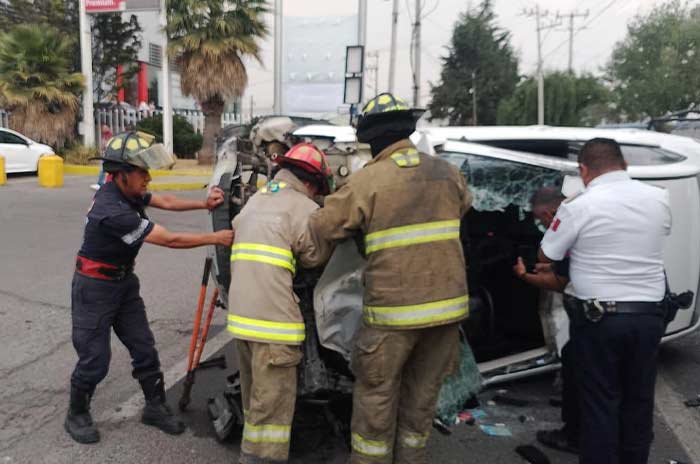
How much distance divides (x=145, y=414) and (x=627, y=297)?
274cm

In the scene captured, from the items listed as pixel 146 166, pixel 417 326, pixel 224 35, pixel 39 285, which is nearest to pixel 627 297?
pixel 417 326

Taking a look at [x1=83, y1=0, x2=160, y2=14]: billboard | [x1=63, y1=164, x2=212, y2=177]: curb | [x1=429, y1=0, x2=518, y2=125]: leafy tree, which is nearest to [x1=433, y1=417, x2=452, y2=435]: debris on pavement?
[x1=63, y1=164, x2=212, y2=177]: curb

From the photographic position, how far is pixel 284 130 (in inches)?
155

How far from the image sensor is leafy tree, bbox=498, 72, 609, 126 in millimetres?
52406

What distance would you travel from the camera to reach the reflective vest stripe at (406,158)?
274 cm

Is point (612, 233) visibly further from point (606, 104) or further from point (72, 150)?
point (606, 104)

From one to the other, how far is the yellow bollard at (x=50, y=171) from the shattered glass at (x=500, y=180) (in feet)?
46.2

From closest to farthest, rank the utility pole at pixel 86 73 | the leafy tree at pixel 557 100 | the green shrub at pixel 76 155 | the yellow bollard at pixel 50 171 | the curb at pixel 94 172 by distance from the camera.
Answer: the yellow bollard at pixel 50 171, the curb at pixel 94 172, the utility pole at pixel 86 73, the green shrub at pixel 76 155, the leafy tree at pixel 557 100

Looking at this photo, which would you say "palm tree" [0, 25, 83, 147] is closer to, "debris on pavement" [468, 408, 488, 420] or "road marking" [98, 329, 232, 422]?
"road marking" [98, 329, 232, 422]

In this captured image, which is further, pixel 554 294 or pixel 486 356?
pixel 486 356

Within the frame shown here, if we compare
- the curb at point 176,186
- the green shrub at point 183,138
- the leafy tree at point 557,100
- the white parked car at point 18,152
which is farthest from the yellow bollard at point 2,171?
the leafy tree at point 557,100

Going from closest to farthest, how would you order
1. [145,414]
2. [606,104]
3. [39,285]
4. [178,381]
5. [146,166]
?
[146,166]
[145,414]
[178,381]
[39,285]
[606,104]

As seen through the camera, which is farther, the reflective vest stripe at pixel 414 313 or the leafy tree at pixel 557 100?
the leafy tree at pixel 557 100

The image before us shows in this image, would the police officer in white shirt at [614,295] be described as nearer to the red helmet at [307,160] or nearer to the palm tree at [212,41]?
the red helmet at [307,160]
